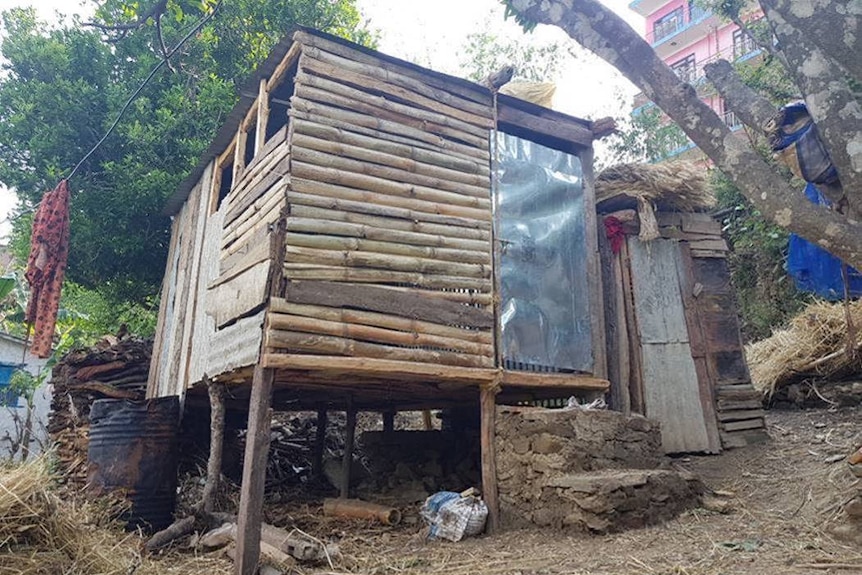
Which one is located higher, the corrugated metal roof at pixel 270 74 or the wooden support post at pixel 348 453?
the corrugated metal roof at pixel 270 74

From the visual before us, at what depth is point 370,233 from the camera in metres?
6.05

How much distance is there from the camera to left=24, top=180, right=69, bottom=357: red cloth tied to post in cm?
658

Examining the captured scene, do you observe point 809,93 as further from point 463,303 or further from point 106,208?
point 106,208

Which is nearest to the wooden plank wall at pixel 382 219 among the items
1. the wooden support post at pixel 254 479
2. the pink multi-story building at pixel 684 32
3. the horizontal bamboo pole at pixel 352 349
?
the horizontal bamboo pole at pixel 352 349

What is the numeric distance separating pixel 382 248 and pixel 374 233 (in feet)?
0.51

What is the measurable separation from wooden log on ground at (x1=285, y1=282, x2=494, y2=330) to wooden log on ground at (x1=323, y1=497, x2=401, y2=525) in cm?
207

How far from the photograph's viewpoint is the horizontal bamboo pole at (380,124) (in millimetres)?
6012

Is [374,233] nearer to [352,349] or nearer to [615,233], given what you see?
[352,349]

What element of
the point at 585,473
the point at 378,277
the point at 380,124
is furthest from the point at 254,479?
the point at 380,124

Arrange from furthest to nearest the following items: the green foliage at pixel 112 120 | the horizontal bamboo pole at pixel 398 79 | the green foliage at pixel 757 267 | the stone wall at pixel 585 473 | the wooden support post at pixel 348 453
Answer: the green foliage at pixel 757 267 → the green foliage at pixel 112 120 → the wooden support post at pixel 348 453 → the horizontal bamboo pole at pixel 398 79 → the stone wall at pixel 585 473

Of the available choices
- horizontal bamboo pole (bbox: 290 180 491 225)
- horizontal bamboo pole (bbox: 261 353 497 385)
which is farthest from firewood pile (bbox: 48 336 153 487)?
horizontal bamboo pole (bbox: 290 180 491 225)

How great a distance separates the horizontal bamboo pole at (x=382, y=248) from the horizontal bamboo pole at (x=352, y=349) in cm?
80

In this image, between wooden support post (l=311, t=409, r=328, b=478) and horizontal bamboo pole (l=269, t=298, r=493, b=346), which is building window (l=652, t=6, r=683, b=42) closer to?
wooden support post (l=311, t=409, r=328, b=478)

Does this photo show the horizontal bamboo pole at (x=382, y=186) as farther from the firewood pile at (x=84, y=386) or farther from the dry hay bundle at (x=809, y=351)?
the firewood pile at (x=84, y=386)
